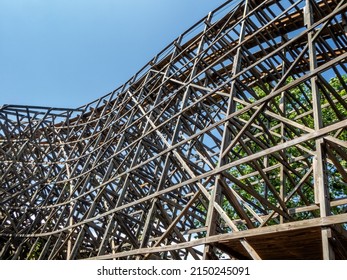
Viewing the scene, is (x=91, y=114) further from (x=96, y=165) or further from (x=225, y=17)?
(x=225, y=17)

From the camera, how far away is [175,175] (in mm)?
10383

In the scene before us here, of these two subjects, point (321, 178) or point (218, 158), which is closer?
point (321, 178)

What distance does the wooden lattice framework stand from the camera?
4605 mm

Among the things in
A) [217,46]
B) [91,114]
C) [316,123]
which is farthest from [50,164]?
[316,123]

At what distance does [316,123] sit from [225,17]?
5944 mm

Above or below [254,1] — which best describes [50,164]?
below

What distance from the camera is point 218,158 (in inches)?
258

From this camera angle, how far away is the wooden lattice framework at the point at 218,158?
4605 mm
